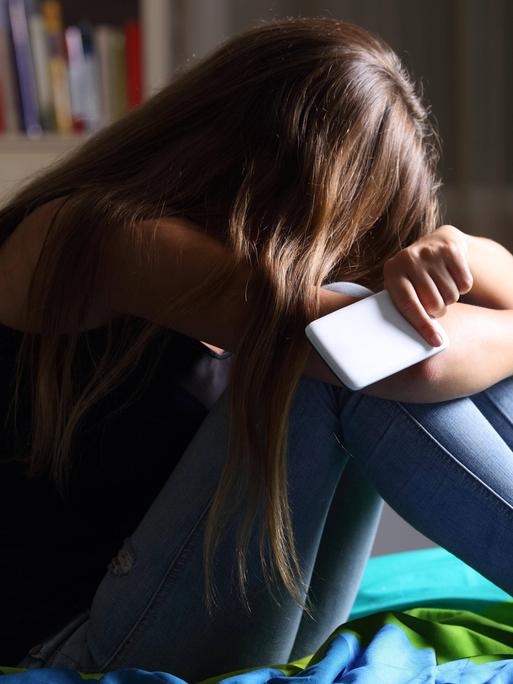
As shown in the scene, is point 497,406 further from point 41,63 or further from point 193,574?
point 41,63

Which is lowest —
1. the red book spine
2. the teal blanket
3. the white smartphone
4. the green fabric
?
the green fabric

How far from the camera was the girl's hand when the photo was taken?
0.66m

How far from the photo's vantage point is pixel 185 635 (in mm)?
742

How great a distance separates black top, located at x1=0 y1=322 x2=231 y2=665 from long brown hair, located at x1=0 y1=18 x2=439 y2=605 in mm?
26

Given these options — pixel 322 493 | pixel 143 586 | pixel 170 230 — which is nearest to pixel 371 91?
pixel 170 230

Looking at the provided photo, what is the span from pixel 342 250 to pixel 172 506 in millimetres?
255

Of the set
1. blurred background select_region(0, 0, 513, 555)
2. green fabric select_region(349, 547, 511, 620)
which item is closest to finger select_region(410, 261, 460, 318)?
green fabric select_region(349, 547, 511, 620)

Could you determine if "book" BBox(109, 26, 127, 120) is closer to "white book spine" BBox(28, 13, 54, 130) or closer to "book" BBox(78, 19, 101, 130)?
"book" BBox(78, 19, 101, 130)

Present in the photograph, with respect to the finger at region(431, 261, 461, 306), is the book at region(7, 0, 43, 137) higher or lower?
lower

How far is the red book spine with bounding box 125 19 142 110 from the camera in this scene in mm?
1986

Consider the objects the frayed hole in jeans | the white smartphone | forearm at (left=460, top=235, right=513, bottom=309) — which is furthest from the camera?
forearm at (left=460, top=235, right=513, bottom=309)

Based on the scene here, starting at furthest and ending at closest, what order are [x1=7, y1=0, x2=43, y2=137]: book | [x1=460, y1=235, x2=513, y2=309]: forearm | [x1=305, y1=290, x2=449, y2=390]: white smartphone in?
1. [x1=7, y1=0, x2=43, y2=137]: book
2. [x1=460, y1=235, x2=513, y2=309]: forearm
3. [x1=305, y1=290, x2=449, y2=390]: white smartphone

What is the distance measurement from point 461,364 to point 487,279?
0.18 meters

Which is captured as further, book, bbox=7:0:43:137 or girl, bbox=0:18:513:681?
book, bbox=7:0:43:137
